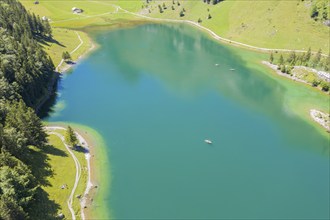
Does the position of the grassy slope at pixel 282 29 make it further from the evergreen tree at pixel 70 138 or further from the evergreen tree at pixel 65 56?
the evergreen tree at pixel 70 138

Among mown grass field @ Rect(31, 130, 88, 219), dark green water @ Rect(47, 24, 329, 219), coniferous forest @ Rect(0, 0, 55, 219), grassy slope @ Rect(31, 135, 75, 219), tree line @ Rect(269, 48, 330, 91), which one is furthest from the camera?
tree line @ Rect(269, 48, 330, 91)

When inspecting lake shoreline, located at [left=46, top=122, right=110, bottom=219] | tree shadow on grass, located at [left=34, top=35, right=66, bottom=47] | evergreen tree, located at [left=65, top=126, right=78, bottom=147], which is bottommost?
lake shoreline, located at [left=46, top=122, right=110, bottom=219]

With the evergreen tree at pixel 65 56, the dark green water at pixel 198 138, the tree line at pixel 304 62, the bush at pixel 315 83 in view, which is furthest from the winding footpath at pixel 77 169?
the tree line at pixel 304 62

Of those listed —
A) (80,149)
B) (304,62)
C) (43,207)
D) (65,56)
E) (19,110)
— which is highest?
(65,56)

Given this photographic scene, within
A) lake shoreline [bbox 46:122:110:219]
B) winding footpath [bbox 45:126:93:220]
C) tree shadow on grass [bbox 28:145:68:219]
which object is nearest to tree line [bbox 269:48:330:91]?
lake shoreline [bbox 46:122:110:219]

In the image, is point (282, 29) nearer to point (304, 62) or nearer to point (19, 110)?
point (304, 62)

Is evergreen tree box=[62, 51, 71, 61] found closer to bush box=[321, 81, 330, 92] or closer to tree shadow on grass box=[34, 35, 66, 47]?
tree shadow on grass box=[34, 35, 66, 47]

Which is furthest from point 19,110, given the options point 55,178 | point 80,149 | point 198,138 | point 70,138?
point 198,138
